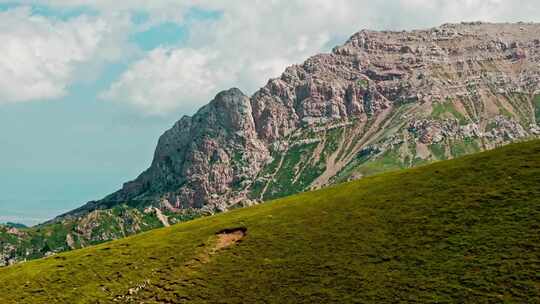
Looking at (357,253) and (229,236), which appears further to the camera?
(229,236)

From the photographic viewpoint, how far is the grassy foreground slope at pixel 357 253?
178 feet

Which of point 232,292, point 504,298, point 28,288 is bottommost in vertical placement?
point 504,298

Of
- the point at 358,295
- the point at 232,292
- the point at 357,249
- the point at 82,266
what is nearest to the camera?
the point at 358,295

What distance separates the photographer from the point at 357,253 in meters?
63.3

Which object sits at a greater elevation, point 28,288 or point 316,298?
point 28,288

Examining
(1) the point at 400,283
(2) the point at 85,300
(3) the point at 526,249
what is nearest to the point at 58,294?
(2) the point at 85,300

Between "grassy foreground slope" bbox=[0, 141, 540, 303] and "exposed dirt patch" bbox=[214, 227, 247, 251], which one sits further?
"exposed dirt patch" bbox=[214, 227, 247, 251]

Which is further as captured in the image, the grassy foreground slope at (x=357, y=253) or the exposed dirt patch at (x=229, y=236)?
the exposed dirt patch at (x=229, y=236)

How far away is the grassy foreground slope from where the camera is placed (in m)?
54.2

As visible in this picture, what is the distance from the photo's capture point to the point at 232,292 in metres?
60.3

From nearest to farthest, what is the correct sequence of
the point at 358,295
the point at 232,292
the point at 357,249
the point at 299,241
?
the point at 358,295 < the point at 232,292 < the point at 357,249 < the point at 299,241

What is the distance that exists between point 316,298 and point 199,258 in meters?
21.0

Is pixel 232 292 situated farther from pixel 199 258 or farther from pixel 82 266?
pixel 82 266

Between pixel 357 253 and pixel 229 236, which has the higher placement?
pixel 229 236
